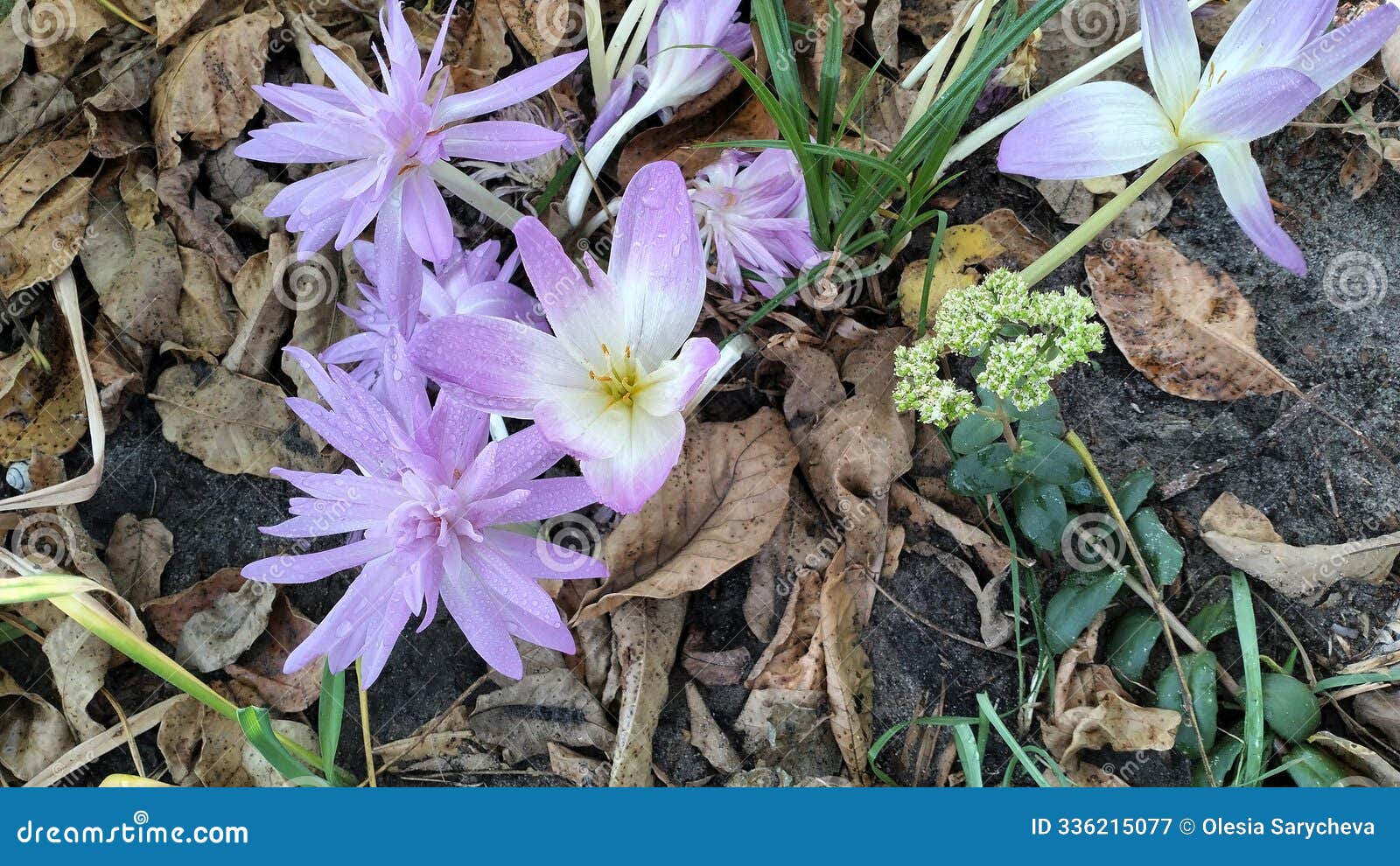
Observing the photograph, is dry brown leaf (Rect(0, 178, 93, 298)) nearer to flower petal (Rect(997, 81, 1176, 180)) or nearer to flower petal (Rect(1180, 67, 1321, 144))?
flower petal (Rect(997, 81, 1176, 180))

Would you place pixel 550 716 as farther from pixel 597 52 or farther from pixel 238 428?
pixel 597 52

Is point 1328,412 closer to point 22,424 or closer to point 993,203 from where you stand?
point 993,203

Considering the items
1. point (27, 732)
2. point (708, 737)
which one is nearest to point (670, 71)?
point (708, 737)

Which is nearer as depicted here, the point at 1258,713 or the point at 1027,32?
the point at 1027,32

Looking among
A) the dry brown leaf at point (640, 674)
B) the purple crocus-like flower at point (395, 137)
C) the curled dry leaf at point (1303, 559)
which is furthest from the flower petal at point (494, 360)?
the curled dry leaf at point (1303, 559)

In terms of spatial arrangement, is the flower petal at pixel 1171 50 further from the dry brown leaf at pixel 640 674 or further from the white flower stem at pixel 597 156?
the dry brown leaf at pixel 640 674

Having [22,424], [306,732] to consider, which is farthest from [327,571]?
[22,424]
